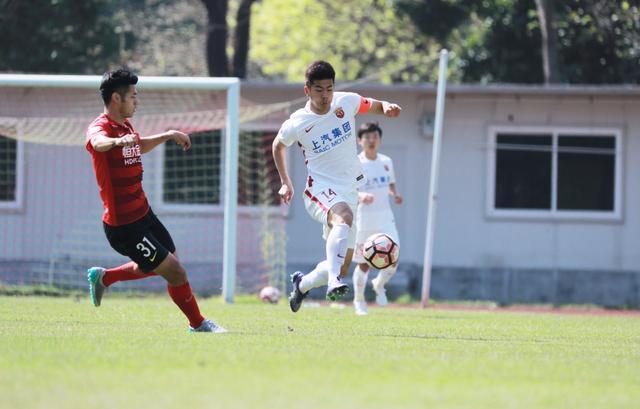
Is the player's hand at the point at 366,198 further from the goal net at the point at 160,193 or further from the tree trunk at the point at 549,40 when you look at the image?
the tree trunk at the point at 549,40

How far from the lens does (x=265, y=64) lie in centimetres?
4025

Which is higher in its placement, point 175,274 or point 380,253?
point 380,253

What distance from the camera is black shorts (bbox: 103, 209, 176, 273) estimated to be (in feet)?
30.3

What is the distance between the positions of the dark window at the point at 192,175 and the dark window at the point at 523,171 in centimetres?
525

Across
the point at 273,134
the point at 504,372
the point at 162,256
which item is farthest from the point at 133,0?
the point at 504,372

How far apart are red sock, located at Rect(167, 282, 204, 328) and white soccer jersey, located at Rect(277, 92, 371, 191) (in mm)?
1726

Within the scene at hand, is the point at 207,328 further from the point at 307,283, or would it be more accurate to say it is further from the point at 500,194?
the point at 500,194

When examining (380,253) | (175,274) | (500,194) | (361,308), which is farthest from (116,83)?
(500,194)

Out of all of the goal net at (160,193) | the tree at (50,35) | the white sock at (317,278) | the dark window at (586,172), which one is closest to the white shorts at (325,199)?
the white sock at (317,278)

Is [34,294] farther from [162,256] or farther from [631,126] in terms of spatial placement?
[631,126]

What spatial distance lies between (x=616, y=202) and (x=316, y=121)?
12301 mm

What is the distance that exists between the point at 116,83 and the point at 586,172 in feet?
A: 45.2

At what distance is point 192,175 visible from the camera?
21.3 m

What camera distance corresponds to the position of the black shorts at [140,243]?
923 centimetres
